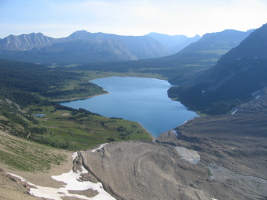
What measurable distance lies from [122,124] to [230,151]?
41714 millimetres

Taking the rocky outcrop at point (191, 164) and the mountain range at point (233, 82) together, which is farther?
the mountain range at point (233, 82)

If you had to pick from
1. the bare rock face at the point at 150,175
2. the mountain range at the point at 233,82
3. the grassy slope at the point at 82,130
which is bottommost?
the bare rock face at the point at 150,175

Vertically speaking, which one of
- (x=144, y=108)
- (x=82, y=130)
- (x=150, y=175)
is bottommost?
(x=150, y=175)

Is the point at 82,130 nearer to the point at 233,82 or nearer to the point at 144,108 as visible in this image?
the point at 144,108

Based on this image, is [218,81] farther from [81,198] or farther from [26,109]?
[81,198]

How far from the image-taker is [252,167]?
69062 millimetres

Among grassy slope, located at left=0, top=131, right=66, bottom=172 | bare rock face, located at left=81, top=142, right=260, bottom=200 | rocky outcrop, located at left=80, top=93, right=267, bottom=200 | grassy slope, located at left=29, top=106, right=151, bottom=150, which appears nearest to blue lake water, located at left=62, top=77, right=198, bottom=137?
grassy slope, located at left=29, top=106, right=151, bottom=150

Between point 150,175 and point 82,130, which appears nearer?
point 150,175

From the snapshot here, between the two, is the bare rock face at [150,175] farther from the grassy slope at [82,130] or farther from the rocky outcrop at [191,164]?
the grassy slope at [82,130]

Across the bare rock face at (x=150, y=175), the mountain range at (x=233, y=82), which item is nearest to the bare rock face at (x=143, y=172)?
the bare rock face at (x=150, y=175)

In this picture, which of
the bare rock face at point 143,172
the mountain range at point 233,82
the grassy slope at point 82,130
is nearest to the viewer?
the bare rock face at point 143,172

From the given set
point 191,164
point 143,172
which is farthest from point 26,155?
point 191,164

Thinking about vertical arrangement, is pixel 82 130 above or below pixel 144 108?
below

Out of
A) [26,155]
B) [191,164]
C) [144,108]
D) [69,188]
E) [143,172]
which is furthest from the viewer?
[144,108]
